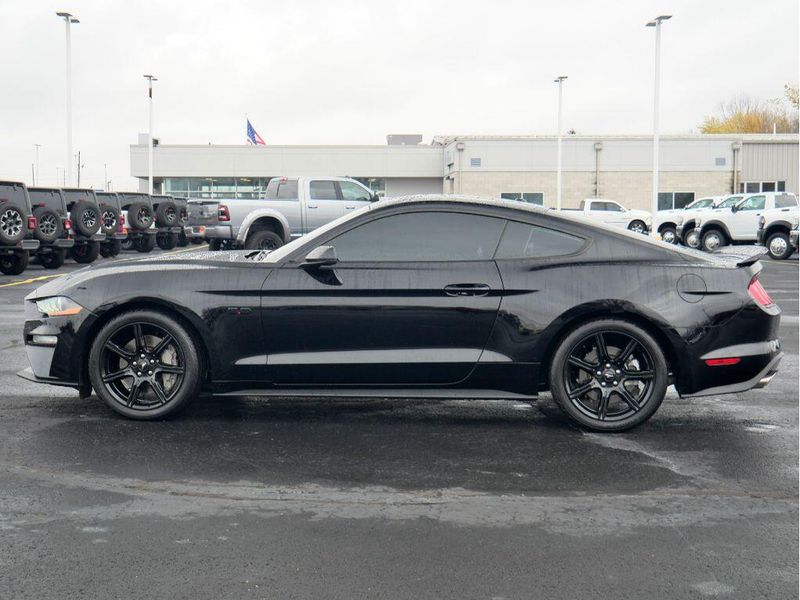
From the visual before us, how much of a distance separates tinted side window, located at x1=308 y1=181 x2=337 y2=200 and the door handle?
1764cm

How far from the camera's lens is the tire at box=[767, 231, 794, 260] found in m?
28.5

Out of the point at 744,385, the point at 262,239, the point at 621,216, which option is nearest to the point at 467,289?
the point at 744,385

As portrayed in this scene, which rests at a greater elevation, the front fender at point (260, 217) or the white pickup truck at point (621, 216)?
the white pickup truck at point (621, 216)

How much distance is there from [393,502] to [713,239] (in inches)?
1140

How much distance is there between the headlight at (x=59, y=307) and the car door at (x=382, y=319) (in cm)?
125

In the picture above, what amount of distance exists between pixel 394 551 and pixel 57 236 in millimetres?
18644

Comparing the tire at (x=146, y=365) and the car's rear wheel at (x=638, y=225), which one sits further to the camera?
the car's rear wheel at (x=638, y=225)

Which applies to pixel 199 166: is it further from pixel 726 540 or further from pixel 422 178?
pixel 726 540

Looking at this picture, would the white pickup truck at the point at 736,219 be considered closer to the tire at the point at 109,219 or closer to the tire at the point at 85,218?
the tire at the point at 109,219

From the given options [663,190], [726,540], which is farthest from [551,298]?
[663,190]

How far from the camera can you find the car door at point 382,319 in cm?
618

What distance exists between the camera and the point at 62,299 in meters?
6.48

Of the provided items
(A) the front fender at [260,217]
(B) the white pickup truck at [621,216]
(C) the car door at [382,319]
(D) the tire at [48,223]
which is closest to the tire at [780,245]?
(B) the white pickup truck at [621,216]

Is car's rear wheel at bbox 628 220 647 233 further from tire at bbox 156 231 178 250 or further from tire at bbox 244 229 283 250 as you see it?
tire at bbox 244 229 283 250
